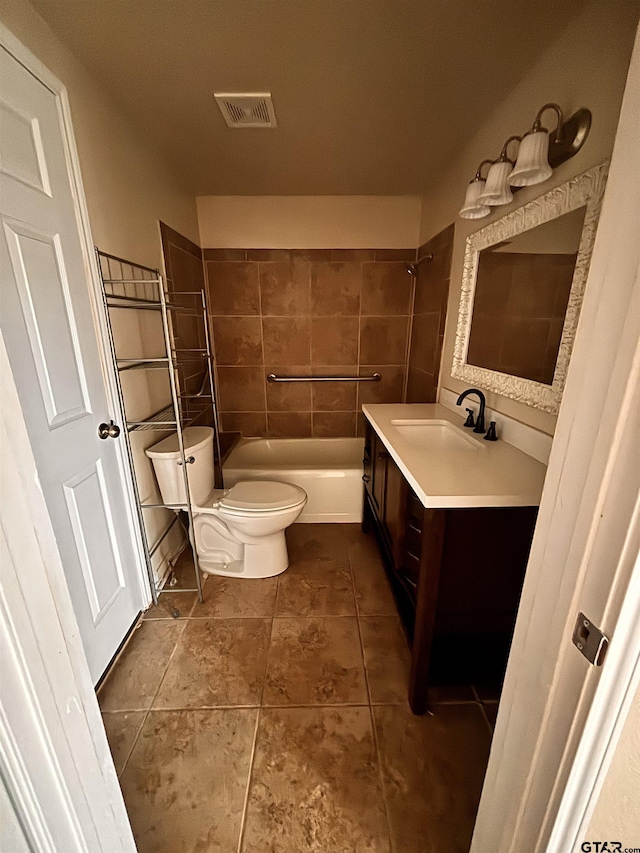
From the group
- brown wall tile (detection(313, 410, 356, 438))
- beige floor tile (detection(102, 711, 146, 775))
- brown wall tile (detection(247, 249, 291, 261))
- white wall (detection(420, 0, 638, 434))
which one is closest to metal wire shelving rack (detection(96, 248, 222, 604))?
beige floor tile (detection(102, 711, 146, 775))

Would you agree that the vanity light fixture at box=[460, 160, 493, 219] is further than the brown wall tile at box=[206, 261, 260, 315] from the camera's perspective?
No

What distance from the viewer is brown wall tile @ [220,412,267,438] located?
2.97 m

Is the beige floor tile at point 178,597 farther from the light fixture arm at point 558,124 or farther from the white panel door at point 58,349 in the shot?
the light fixture arm at point 558,124

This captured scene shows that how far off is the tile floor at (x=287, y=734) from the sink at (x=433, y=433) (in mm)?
864

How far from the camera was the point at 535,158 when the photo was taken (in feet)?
3.64

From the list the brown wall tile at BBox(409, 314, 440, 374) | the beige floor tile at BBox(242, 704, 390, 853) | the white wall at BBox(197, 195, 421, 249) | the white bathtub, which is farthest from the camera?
the white wall at BBox(197, 195, 421, 249)

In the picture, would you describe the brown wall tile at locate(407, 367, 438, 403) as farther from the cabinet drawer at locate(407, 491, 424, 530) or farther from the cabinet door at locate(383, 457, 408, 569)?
the cabinet drawer at locate(407, 491, 424, 530)

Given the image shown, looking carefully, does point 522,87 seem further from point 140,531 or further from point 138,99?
point 140,531

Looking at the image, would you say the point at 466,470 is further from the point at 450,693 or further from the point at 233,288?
the point at 233,288

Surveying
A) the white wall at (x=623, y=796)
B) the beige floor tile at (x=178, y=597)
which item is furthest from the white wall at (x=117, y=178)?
the white wall at (x=623, y=796)

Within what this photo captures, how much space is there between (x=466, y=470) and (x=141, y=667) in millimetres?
1529

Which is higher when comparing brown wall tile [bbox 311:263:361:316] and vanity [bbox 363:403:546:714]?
brown wall tile [bbox 311:263:361:316]

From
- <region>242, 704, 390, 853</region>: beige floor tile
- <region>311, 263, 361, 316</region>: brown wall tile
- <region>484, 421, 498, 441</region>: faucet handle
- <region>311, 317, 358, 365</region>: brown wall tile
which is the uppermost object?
<region>311, 263, 361, 316</region>: brown wall tile

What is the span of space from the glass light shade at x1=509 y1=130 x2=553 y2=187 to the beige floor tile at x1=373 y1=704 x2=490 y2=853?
1.89 metres
